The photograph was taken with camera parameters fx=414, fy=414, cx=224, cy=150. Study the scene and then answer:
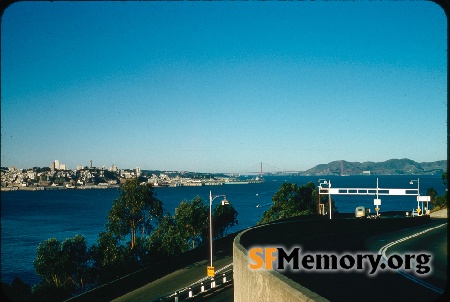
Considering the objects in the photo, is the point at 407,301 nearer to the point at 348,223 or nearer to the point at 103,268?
the point at 348,223

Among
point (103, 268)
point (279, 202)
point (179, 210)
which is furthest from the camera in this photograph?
point (279, 202)

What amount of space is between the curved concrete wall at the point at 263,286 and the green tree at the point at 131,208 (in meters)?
34.3

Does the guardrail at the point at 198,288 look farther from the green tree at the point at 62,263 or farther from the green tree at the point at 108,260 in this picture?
the green tree at the point at 62,263

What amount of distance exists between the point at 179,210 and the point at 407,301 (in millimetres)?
41656

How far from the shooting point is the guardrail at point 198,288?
18062 mm

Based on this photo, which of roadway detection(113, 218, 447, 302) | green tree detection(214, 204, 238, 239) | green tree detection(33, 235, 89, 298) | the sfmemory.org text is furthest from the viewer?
green tree detection(214, 204, 238, 239)

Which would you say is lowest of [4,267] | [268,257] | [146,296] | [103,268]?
[4,267]

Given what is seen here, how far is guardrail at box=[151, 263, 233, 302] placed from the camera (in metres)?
18.1

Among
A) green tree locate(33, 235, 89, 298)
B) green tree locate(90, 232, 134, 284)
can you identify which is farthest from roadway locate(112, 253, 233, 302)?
green tree locate(33, 235, 89, 298)

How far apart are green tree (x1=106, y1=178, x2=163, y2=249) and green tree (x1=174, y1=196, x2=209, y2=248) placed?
17.2 ft

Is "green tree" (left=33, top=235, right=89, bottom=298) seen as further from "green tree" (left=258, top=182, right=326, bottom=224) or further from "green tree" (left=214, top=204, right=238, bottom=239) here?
"green tree" (left=258, top=182, right=326, bottom=224)

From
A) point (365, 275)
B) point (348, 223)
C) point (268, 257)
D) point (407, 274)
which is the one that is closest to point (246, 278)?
point (268, 257)

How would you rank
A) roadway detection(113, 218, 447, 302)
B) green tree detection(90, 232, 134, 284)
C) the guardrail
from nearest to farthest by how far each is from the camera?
roadway detection(113, 218, 447, 302)
the guardrail
green tree detection(90, 232, 134, 284)

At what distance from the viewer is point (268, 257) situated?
29.5 ft
